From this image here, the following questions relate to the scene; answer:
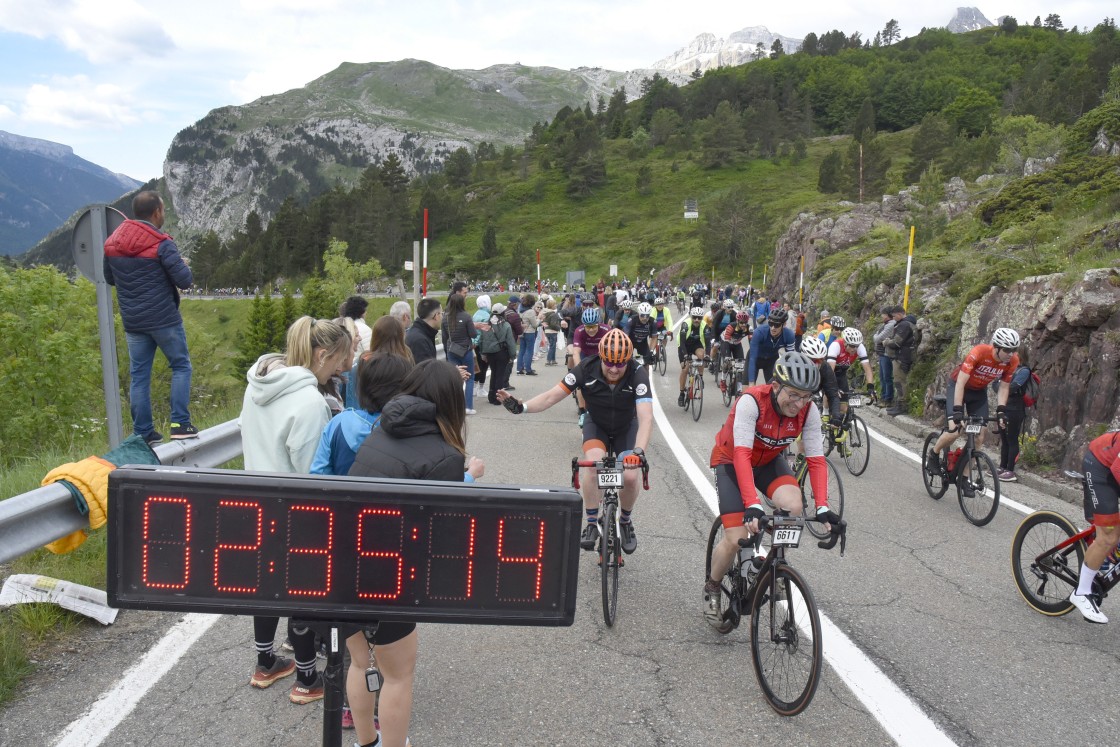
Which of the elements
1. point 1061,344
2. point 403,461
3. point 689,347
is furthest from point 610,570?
point 689,347

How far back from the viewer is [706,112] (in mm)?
167625

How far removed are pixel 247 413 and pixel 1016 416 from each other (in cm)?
867

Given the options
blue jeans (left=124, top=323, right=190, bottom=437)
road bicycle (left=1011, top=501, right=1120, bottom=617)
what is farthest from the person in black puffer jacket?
road bicycle (left=1011, top=501, right=1120, bottom=617)

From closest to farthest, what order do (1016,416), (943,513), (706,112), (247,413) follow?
(247,413) < (943,513) < (1016,416) < (706,112)

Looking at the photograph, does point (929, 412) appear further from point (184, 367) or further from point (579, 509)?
point (579, 509)

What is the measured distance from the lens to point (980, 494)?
7801 mm

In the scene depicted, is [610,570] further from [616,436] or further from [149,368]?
[149,368]

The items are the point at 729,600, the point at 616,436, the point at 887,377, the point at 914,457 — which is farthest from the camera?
the point at 887,377

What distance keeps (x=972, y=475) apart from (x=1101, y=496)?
294cm

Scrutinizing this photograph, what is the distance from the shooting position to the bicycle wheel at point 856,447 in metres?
9.89

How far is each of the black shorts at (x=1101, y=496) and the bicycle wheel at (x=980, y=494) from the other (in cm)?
238

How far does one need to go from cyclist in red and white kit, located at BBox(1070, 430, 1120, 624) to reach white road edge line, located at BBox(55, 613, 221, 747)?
5701 mm

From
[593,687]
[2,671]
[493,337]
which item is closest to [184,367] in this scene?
[2,671]

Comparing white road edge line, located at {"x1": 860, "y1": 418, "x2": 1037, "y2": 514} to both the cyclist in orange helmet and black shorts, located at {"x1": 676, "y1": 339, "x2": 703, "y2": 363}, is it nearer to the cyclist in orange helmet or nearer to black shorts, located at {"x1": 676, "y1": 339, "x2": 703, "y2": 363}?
black shorts, located at {"x1": 676, "y1": 339, "x2": 703, "y2": 363}
